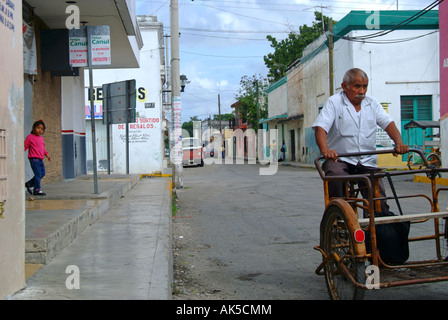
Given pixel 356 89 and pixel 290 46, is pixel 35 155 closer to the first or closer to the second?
pixel 356 89

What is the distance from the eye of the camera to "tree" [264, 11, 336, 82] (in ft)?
159

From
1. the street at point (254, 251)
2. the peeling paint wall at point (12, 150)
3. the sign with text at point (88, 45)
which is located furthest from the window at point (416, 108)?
the peeling paint wall at point (12, 150)

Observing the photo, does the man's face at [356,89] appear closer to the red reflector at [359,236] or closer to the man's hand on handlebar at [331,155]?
the man's hand on handlebar at [331,155]

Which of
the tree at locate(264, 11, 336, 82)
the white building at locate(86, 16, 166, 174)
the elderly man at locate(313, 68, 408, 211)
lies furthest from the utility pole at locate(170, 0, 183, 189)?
the tree at locate(264, 11, 336, 82)

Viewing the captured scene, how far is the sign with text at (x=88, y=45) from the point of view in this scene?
8.34 meters

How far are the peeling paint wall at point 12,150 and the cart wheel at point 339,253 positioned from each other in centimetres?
220

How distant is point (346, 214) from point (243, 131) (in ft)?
199

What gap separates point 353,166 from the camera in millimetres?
4301

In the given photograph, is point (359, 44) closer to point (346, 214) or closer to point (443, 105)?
point (443, 105)

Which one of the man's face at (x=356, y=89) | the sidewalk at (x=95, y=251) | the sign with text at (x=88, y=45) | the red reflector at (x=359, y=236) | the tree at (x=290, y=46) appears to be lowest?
the sidewalk at (x=95, y=251)

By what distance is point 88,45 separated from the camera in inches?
326

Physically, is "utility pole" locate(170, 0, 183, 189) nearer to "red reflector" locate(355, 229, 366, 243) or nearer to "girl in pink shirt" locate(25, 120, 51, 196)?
"girl in pink shirt" locate(25, 120, 51, 196)

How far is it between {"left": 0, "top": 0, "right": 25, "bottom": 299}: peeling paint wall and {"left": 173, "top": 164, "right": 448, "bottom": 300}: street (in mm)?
1423

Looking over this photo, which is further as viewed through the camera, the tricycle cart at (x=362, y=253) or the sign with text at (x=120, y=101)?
the sign with text at (x=120, y=101)
